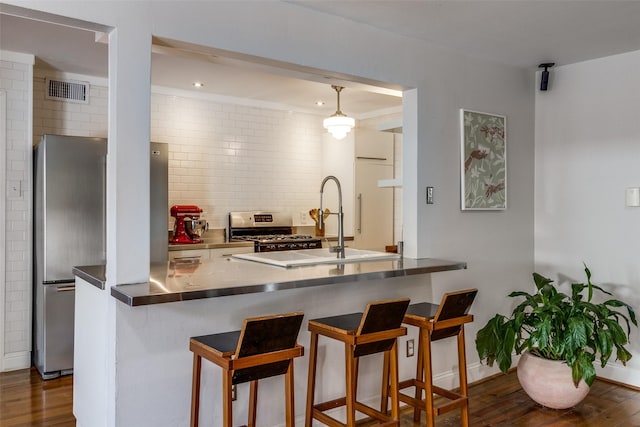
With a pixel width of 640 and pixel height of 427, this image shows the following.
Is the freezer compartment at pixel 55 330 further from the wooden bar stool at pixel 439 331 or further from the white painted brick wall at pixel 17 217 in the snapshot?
the wooden bar stool at pixel 439 331

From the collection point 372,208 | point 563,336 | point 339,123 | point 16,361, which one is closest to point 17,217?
point 16,361

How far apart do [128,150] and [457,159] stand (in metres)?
2.24

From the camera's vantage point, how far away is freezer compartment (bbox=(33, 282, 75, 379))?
12.4 ft

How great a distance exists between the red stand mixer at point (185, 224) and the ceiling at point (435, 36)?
1183mm

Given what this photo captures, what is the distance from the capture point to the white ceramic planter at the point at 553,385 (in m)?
3.15

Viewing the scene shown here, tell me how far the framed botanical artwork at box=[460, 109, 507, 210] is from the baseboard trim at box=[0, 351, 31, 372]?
3.54 m

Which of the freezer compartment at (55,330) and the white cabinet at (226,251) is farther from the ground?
the white cabinet at (226,251)

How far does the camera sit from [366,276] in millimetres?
2586

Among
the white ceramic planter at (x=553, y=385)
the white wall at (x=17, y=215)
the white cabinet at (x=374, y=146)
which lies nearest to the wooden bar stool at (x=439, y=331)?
the white ceramic planter at (x=553, y=385)

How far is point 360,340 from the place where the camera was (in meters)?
2.36

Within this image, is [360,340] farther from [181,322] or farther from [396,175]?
[396,175]

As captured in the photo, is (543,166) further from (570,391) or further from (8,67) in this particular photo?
(8,67)

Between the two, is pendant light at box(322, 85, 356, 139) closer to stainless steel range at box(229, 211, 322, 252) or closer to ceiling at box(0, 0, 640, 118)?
ceiling at box(0, 0, 640, 118)

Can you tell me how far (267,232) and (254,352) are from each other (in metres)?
3.49
